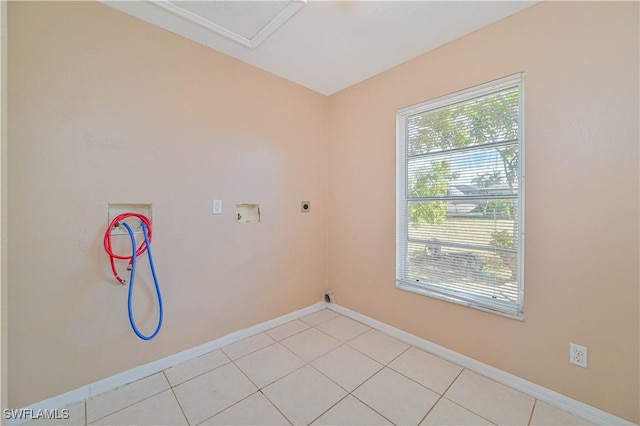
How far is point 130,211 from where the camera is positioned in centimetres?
187

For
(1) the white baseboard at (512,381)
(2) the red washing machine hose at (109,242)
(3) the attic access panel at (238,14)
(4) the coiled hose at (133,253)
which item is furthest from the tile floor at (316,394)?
(3) the attic access panel at (238,14)

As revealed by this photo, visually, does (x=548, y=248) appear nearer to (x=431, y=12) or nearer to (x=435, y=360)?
(x=435, y=360)

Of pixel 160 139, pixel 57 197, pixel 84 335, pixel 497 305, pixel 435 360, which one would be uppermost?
pixel 160 139

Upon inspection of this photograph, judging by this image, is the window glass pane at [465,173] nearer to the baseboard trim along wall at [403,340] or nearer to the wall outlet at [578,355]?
the wall outlet at [578,355]

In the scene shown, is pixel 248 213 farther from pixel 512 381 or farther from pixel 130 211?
pixel 512 381

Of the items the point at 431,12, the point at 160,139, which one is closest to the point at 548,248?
the point at 431,12

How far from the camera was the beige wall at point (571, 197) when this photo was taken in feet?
4.68

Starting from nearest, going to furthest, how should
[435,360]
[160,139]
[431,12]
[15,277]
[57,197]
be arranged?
[15,277]
[57,197]
[431,12]
[160,139]
[435,360]

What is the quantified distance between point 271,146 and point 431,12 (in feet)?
5.39

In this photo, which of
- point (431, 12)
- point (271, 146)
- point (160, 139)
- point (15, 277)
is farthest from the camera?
point (271, 146)

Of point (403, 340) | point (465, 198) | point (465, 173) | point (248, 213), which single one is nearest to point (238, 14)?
point (248, 213)

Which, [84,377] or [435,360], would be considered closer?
[84,377]

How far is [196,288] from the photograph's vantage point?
2.16 m

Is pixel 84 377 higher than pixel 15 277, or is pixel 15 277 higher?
pixel 15 277
